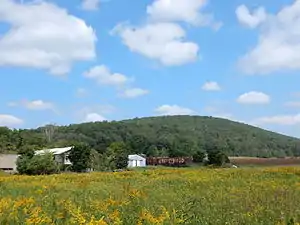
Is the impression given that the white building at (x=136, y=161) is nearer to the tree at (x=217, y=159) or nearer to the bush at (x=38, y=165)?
the tree at (x=217, y=159)

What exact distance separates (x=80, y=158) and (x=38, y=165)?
1637 cm

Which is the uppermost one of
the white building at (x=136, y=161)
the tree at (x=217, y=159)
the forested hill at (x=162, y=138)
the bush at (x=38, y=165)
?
the forested hill at (x=162, y=138)

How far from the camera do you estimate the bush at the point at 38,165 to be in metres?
64.6

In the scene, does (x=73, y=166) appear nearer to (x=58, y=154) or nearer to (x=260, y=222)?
(x=58, y=154)

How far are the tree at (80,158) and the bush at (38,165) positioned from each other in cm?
1263

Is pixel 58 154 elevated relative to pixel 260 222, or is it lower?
elevated

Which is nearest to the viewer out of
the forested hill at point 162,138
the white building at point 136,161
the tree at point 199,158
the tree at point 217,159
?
the tree at point 217,159

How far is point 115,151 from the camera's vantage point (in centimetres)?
8881

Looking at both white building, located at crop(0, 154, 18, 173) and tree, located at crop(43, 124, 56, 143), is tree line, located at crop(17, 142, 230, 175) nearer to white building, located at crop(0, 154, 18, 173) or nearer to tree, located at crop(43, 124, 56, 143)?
white building, located at crop(0, 154, 18, 173)

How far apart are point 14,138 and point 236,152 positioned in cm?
4967

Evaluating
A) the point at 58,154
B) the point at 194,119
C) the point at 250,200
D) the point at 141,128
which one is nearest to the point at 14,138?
the point at 58,154

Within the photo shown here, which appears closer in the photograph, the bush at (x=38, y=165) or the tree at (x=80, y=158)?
the bush at (x=38, y=165)

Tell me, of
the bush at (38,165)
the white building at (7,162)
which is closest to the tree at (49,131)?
the white building at (7,162)

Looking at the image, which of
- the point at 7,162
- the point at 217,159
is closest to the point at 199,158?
the point at 217,159
